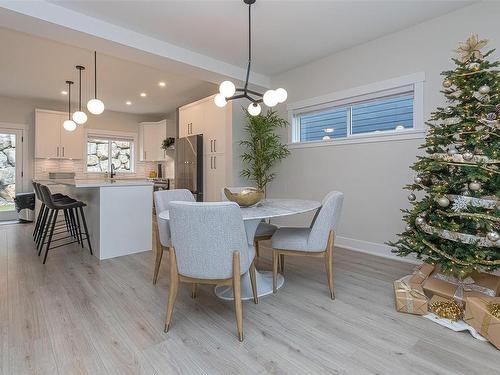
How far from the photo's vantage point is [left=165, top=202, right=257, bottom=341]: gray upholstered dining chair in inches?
62.4

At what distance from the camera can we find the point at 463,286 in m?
2.17

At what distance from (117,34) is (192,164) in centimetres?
244

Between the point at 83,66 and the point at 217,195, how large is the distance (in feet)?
9.26

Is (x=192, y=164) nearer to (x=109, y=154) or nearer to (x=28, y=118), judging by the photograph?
(x=109, y=154)

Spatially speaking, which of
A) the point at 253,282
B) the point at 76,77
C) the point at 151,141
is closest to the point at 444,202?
the point at 253,282

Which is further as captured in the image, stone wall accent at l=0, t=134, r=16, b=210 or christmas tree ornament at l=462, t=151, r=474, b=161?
stone wall accent at l=0, t=134, r=16, b=210

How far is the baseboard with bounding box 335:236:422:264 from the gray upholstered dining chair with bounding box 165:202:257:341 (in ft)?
7.71

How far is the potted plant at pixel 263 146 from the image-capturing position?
4.42m

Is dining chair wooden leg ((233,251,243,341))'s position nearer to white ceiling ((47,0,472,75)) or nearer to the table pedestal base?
the table pedestal base

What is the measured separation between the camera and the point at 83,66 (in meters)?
4.33

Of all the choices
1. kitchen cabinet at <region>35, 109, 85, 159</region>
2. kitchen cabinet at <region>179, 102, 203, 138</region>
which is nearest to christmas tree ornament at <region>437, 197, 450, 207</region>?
kitchen cabinet at <region>179, 102, 203, 138</region>

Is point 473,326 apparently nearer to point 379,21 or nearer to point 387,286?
point 387,286

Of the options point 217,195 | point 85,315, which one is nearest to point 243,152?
point 217,195

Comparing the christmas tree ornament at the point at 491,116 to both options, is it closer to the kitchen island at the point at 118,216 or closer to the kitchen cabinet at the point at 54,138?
the kitchen island at the point at 118,216
